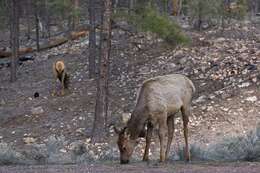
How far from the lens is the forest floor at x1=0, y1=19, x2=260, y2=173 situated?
19625 mm

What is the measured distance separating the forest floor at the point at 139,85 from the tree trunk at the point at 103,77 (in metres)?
0.52

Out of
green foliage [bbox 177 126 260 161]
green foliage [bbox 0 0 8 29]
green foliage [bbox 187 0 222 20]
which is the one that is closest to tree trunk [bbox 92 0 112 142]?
green foliage [bbox 177 126 260 161]

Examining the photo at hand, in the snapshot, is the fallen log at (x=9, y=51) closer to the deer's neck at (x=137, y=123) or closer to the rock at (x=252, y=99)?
the rock at (x=252, y=99)

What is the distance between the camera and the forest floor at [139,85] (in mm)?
19625

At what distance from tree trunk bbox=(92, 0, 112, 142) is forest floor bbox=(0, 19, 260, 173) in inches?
20.3

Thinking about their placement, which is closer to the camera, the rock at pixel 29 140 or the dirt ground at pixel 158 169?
the dirt ground at pixel 158 169

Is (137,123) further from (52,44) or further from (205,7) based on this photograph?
(52,44)

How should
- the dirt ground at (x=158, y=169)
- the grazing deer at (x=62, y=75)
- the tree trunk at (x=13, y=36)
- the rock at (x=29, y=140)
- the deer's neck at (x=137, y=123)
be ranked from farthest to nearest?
the tree trunk at (x=13, y=36)
the grazing deer at (x=62, y=75)
the rock at (x=29, y=140)
the deer's neck at (x=137, y=123)
the dirt ground at (x=158, y=169)

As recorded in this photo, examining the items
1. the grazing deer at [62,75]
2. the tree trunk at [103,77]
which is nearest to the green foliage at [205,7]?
the grazing deer at [62,75]

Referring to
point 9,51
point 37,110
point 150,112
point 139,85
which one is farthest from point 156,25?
point 9,51

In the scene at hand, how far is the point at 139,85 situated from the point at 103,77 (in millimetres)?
5336

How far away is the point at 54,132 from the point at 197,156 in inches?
347

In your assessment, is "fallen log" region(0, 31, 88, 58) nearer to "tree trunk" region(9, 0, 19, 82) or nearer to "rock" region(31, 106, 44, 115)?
"tree trunk" region(9, 0, 19, 82)

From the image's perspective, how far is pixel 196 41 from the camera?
27391mm
